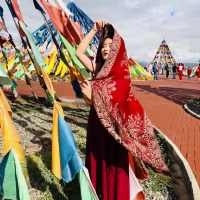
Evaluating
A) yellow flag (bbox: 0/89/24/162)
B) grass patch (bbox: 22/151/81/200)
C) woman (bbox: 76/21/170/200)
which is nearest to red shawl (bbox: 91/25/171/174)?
Answer: woman (bbox: 76/21/170/200)

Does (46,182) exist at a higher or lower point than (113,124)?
lower

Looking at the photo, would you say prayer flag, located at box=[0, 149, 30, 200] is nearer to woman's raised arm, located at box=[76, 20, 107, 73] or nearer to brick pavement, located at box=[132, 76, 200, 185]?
woman's raised arm, located at box=[76, 20, 107, 73]

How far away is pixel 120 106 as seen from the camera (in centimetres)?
164

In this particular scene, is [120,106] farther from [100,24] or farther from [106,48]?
[100,24]

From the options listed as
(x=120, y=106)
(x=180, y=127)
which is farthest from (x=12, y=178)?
(x=180, y=127)

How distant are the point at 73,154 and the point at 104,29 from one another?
4.31ft

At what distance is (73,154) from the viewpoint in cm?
173

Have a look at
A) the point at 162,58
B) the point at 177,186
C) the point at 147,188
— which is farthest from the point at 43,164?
the point at 162,58

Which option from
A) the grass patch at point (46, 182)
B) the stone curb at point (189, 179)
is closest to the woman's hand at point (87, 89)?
the grass patch at point (46, 182)

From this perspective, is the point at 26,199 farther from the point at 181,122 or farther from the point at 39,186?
the point at 181,122

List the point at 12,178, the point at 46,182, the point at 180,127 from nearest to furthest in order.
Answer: the point at 12,178 < the point at 46,182 < the point at 180,127

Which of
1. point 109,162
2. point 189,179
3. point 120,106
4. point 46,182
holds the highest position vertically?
point 120,106

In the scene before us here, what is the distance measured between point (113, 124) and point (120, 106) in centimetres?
18

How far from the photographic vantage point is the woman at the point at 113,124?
1614 millimetres
